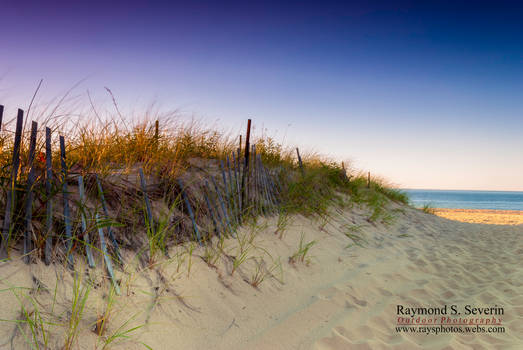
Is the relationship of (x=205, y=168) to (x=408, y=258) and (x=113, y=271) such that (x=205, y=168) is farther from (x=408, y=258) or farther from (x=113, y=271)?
(x=408, y=258)

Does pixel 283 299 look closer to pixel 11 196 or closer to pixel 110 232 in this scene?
pixel 110 232

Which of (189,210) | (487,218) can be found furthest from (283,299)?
(487,218)

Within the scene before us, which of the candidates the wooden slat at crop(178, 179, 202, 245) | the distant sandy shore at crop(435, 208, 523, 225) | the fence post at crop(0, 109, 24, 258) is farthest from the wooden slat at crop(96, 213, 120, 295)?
the distant sandy shore at crop(435, 208, 523, 225)

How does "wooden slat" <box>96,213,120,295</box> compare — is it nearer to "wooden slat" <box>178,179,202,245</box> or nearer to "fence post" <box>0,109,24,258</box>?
"fence post" <box>0,109,24,258</box>

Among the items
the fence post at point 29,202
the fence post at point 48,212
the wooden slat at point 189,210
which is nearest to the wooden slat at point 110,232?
the fence post at point 48,212

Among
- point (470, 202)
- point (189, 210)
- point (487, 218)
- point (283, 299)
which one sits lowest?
point (470, 202)

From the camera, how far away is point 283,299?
95.3 inches

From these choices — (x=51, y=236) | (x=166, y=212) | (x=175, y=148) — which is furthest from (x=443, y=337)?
(x=175, y=148)

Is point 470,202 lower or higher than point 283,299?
lower

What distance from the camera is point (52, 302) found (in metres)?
1.57

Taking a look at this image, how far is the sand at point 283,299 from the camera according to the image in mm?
1663

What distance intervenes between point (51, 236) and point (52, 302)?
0.48 meters

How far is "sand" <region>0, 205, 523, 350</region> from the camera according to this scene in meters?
1.66

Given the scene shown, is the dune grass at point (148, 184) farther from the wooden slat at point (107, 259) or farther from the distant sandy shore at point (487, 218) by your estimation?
the distant sandy shore at point (487, 218)
